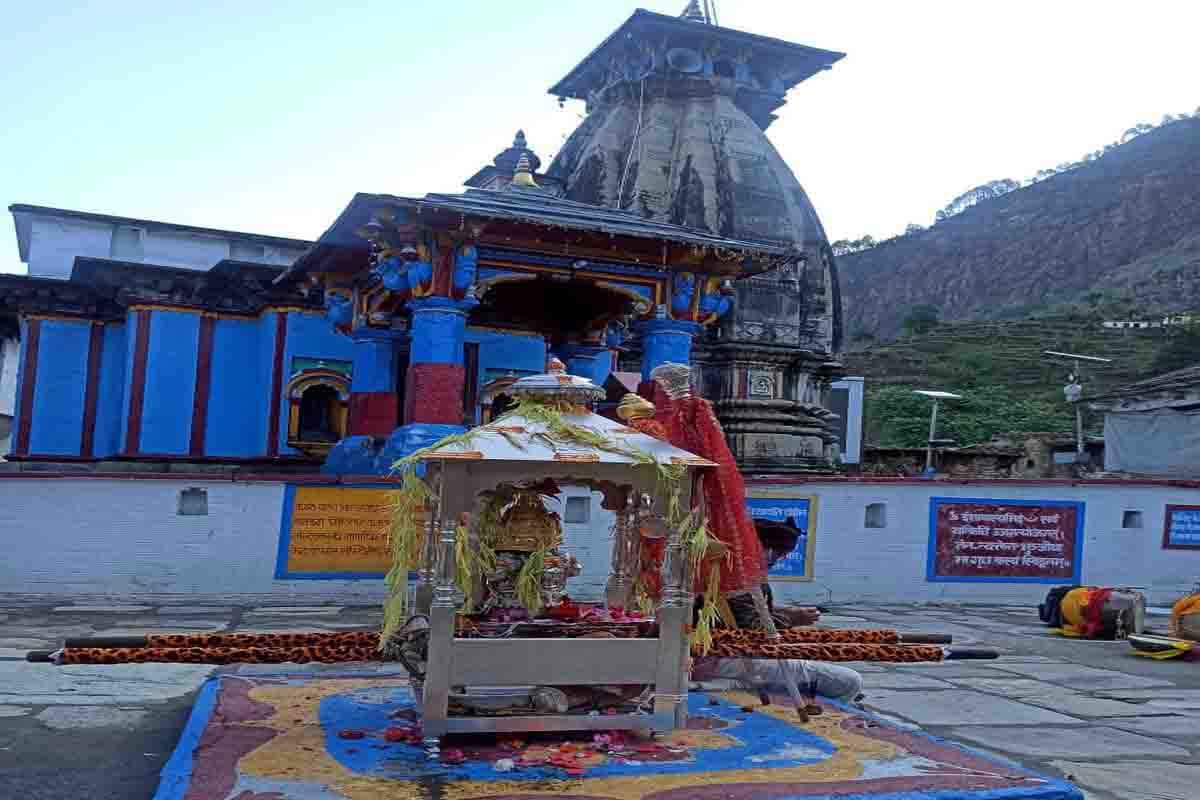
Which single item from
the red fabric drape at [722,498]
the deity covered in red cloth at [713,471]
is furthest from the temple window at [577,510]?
the red fabric drape at [722,498]

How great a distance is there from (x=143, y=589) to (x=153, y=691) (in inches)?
211

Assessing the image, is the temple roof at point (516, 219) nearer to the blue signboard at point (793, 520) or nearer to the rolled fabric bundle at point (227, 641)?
the blue signboard at point (793, 520)

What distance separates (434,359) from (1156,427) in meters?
16.7

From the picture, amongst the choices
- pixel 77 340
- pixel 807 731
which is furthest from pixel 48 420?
pixel 807 731

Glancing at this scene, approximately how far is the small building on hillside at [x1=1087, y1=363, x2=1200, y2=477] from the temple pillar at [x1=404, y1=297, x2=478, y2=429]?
15.3 m

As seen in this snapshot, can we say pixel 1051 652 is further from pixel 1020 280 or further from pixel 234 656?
pixel 1020 280

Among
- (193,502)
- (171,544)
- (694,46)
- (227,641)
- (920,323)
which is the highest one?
(920,323)

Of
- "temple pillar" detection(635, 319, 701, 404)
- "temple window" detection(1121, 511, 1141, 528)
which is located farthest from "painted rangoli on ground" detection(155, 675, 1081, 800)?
"temple window" detection(1121, 511, 1141, 528)

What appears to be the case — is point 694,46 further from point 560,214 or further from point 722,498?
point 722,498

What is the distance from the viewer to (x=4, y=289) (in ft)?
60.2

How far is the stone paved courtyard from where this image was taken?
5.30 metres

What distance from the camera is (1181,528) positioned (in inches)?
590

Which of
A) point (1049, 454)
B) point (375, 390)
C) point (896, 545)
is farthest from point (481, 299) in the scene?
Answer: point (1049, 454)

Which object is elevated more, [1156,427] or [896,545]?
[1156,427]
